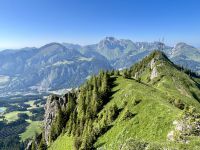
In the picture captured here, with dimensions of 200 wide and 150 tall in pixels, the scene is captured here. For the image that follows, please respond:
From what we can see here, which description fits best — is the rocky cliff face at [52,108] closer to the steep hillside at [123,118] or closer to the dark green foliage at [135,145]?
the steep hillside at [123,118]

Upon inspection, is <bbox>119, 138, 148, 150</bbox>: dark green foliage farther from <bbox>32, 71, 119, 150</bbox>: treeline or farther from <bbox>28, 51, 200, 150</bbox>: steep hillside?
<bbox>32, 71, 119, 150</bbox>: treeline

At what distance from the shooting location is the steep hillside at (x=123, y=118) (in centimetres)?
6024

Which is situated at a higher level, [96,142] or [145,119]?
[145,119]

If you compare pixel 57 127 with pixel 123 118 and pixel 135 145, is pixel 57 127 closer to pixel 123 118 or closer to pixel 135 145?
pixel 123 118

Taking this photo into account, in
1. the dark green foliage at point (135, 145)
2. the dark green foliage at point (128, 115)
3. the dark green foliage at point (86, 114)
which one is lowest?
the dark green foliage at point (86, 114)

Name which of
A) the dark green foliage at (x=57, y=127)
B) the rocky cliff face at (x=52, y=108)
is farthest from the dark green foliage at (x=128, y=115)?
the rocky cliff face at (x=52, y=108)

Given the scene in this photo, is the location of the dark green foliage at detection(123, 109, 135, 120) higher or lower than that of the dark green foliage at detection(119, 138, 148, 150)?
lower

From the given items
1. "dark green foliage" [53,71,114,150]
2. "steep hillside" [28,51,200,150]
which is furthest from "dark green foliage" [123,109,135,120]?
"dark green foliage" [53,71,114,150]

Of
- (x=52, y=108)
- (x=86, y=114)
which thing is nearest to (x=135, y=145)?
(x=86, y=114)

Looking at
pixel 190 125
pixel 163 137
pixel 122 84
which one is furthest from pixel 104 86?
pixel 190 125

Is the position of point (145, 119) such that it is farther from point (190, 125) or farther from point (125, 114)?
point (190, 125)

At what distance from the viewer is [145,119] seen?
8581cm

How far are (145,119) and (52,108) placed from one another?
98.0 m

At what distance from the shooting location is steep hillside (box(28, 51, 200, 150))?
6024 centimetres
